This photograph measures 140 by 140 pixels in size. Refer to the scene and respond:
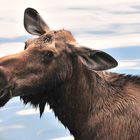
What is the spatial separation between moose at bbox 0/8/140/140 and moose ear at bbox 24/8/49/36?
819mm

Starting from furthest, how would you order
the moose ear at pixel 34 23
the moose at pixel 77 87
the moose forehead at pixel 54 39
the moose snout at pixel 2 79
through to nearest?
the moose ear at pixel 34 23, the moose forehead at pixel 54 39, the moose at pixel 77 87, the moose snout at pixel 2 79

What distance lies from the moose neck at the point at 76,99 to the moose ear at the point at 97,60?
18.3 inches

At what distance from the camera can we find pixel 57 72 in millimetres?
14570

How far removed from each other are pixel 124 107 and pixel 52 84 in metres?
Answer: 1.51

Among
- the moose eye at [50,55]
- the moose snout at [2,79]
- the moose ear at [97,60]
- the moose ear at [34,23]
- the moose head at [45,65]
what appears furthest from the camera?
the moose ear at [34,23]

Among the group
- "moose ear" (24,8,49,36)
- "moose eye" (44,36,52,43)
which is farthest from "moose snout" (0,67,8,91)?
"moose ear" (24,8,49,36)

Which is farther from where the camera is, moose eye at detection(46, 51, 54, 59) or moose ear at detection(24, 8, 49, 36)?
moose ear at detection(24, 8, 49, 36)

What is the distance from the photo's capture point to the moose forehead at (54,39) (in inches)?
577

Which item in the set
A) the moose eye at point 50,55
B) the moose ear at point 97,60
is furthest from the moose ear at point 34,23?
the moose ear at point 97,60

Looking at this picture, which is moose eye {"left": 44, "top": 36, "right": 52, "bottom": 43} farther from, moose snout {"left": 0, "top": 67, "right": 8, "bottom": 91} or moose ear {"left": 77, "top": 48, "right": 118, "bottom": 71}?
moose snout {"left": 0, "top": 67, "right": 8, "bottom": 91}

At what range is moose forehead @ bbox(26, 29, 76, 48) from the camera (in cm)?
1465

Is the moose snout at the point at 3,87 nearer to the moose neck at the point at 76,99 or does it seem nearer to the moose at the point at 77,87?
the moose at the point at 77,87

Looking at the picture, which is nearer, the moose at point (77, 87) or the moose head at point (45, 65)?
the moose head at point (45, 65)

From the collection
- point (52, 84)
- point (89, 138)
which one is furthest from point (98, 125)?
point (52, 84)
